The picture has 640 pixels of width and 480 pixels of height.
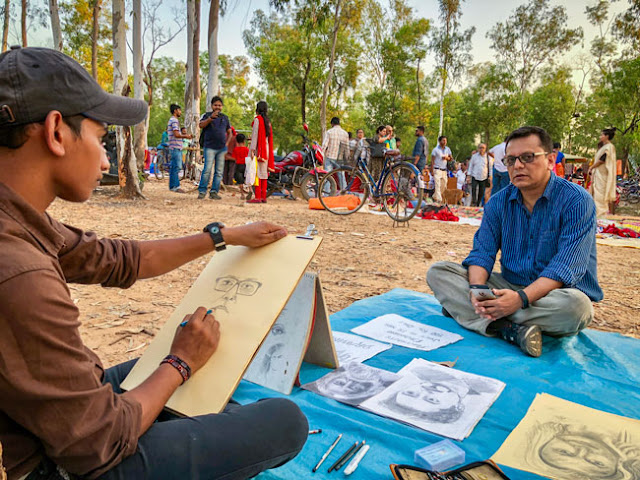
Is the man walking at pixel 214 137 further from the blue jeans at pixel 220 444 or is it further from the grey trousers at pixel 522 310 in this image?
the blue jeans at pixel 220 444

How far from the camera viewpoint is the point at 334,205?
8594 millimetres

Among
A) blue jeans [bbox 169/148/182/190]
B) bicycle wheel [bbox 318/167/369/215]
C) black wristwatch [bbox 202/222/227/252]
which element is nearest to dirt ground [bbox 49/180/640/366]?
bicycle wheel [bbox 318/167/369/215]

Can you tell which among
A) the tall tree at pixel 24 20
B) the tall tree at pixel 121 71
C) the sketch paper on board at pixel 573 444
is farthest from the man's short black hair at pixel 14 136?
the tall tree at pixel 24 20

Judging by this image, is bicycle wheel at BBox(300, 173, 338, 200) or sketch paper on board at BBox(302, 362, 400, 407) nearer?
sketch paper on board at BBox(302, 362, 400, 407)

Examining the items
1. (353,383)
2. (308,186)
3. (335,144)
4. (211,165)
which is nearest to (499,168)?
(335,144)

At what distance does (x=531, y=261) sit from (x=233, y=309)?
2.07 m

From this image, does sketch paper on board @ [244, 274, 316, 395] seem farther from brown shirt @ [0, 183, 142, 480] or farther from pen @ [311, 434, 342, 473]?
brown shirt @ [0, 183, 142, 480]

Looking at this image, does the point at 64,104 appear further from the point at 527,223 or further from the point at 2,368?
the point at 527,223

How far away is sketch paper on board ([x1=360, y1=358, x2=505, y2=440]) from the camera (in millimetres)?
1830

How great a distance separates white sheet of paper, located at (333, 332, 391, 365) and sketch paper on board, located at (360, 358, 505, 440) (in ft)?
0.85

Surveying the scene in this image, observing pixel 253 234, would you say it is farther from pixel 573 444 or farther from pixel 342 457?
pixel 573 444

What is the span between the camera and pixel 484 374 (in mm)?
2318

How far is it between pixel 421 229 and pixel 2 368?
22.8 ft

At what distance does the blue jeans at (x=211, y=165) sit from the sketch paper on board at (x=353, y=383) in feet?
24.8
